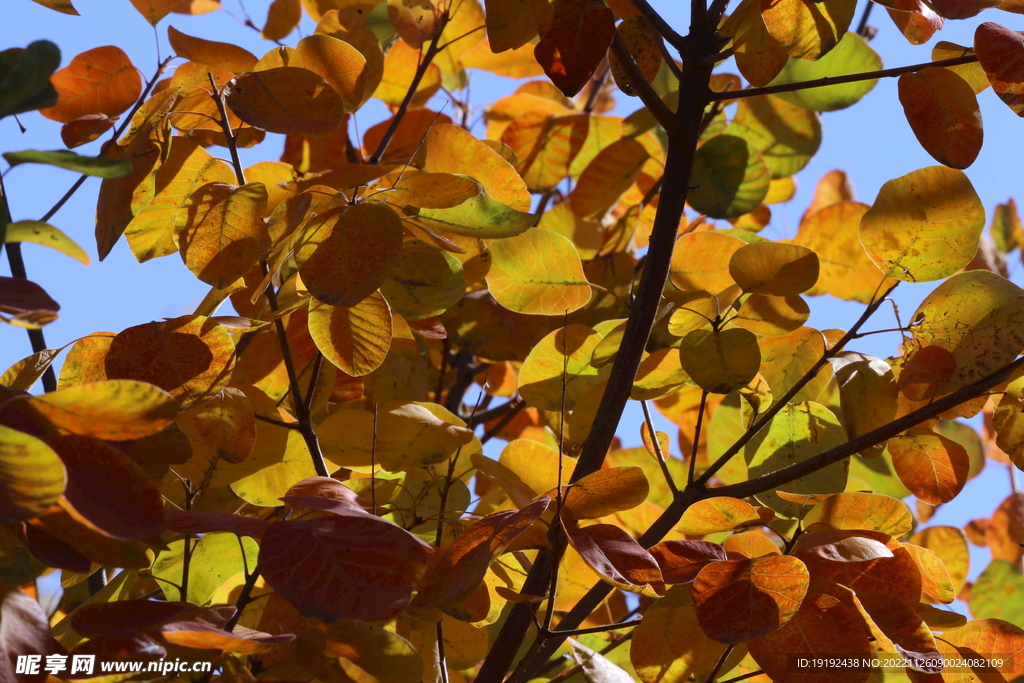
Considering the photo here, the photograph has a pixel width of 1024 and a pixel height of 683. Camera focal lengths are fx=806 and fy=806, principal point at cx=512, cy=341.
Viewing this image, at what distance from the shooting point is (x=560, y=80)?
59cm

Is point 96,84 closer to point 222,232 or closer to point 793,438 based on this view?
point 222,232

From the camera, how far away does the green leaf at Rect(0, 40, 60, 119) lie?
40cm

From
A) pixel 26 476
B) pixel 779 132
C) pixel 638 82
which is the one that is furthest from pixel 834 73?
pixel 26 476

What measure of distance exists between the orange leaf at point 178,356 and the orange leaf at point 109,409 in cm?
11

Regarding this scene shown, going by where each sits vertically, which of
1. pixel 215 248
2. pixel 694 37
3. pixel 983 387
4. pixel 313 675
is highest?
pixel 694 37

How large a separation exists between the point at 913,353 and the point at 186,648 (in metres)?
0.58

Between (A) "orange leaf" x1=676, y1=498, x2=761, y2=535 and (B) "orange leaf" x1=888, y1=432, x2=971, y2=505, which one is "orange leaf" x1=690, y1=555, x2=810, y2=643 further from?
(B) "orange leaf" x1=888, y1=432, x2=971, y2=505

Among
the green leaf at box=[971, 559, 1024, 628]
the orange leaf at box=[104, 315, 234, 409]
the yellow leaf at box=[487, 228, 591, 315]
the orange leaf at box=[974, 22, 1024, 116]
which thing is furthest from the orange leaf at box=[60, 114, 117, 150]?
the green leaf at box=[971, 559, 1024, 628]

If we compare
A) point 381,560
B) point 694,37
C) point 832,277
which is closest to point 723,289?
point 832,277

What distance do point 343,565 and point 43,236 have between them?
0.76 ft

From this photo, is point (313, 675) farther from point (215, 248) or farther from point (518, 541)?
point (215, 248)

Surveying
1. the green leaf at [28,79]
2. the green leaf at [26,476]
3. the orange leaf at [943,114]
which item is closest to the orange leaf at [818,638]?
the orange leaf at [943,114]

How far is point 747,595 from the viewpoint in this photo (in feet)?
1.71

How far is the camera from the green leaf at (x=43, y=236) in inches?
15.9
